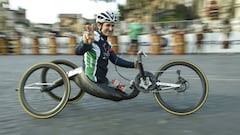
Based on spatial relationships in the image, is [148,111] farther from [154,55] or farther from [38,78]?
[154,55]

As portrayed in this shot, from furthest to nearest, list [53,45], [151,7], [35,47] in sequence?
[151,7]
[35,47]
[53,45]

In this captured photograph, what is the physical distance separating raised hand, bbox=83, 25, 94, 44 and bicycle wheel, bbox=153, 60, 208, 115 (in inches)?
38.5

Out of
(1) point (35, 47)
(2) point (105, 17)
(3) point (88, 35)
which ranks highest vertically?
(2) point (105, 17)

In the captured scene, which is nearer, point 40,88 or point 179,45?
point 40,88

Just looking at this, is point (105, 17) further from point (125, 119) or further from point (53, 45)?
point (53, 45)

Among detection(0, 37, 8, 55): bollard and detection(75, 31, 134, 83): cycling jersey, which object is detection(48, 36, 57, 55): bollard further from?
detection(75, 31, 134, 83): cycling jersey

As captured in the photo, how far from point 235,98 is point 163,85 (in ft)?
5.33

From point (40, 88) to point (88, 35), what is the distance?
3.82 feet

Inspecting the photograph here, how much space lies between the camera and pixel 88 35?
4957mm

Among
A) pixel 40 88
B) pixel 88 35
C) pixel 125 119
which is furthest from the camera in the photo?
pixel 40 88

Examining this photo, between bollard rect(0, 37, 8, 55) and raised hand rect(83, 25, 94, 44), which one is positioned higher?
raised hand rect(83, 25, 94, 44)

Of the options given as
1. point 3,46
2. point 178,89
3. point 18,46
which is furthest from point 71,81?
point 3,46

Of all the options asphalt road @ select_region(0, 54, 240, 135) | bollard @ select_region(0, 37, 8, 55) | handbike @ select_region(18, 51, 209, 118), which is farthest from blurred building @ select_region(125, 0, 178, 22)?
handbike @ select_region(18, 51, 209, 118)

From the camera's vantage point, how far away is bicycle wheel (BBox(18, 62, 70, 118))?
518 centimetres
